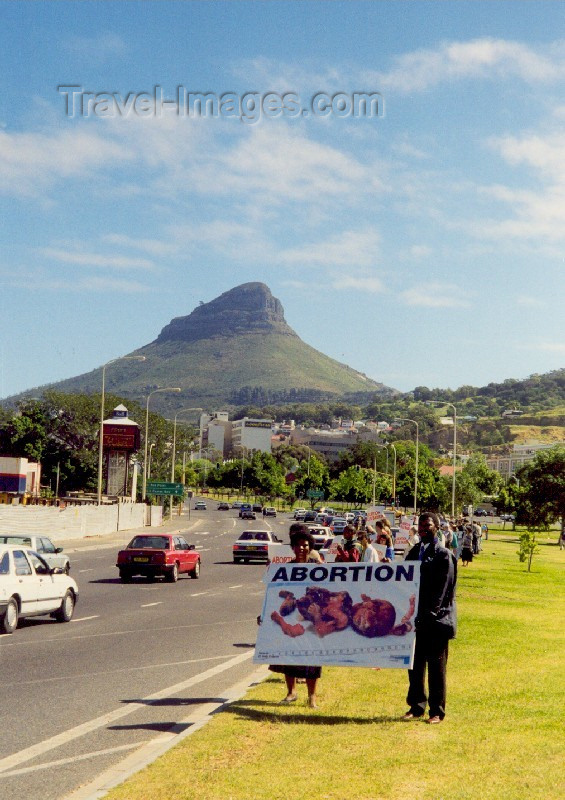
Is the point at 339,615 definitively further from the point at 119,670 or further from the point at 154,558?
the point at 154,558

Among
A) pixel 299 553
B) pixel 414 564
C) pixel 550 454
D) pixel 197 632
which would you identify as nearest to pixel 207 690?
pixel 299 553

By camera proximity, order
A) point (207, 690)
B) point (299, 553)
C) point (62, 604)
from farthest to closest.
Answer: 1. point (62, 604)
2. point (207, 690)
3. point (299, 553)

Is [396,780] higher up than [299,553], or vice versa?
[299,553]

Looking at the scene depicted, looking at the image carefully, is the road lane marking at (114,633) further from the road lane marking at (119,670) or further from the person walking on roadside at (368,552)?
the person walking on roadside at (368,552)

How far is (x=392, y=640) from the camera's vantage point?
10.3 m

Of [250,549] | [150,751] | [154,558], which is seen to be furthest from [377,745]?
[250,549]

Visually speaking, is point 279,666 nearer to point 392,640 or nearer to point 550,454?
point 392,640

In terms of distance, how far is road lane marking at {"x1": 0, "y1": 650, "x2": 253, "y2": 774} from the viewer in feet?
28.0

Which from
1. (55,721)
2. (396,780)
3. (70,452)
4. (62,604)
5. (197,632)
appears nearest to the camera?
(396,780)

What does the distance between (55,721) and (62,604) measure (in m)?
9.15

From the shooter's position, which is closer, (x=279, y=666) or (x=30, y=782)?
(x=30, y=782)

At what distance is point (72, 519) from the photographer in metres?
57.8

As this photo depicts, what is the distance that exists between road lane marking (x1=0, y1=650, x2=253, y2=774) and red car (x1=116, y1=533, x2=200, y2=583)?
53.2ft

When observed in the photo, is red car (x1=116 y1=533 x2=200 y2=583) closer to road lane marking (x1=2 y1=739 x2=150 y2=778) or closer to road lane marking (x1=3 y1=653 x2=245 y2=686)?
road lane marking (x1=3 y1=653 x2=245 y2=686)
